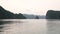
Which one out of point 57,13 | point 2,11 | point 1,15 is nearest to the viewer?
point 57,13

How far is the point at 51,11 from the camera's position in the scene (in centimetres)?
1805

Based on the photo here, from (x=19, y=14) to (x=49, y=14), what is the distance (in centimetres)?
296

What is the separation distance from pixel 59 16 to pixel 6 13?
19.8 ft

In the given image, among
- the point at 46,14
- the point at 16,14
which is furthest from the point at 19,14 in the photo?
the point at 46,14

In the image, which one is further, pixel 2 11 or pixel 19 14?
pixel 2 11

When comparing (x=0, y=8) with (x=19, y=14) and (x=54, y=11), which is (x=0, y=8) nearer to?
(x=19, y=14)

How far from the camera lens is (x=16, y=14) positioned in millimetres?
17984

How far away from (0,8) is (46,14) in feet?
18.1

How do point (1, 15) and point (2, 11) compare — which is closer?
point (1, 15)

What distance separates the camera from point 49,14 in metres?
17.7

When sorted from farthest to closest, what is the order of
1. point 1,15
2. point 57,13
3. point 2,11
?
point 2,11 → point 1,15 → point 57,13

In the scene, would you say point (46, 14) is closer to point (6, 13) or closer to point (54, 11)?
point (54, 11)

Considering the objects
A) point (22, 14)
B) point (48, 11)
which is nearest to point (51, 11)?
point (48, 11)

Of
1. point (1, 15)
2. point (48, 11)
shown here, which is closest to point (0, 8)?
point (1, 15)
